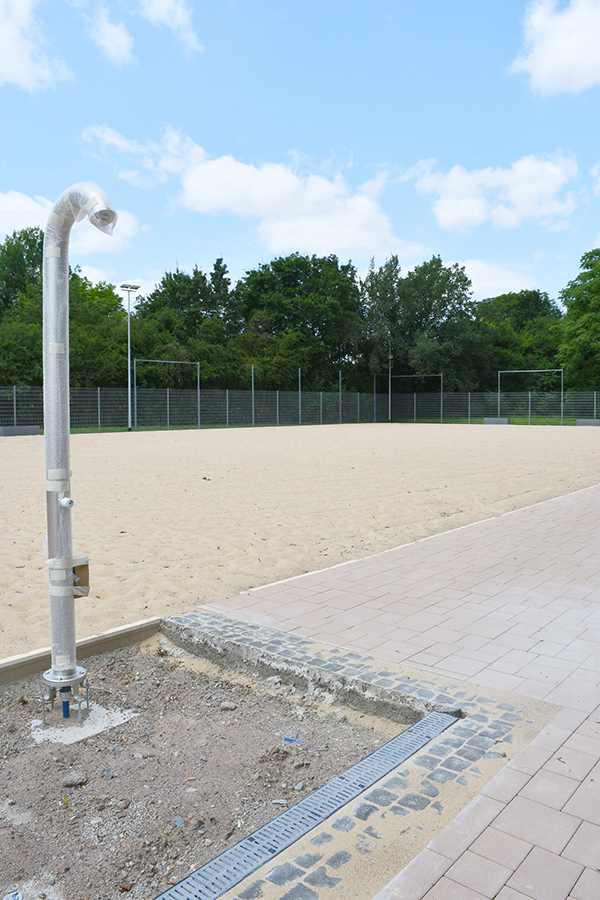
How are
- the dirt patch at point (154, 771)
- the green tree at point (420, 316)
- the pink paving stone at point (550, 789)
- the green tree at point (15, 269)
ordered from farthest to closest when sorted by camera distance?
the green tree at point (15, 269) → the green tree at point (420, 316) → the pink paving stone at point (550, 789) → the dirt patch at point (154, 771)

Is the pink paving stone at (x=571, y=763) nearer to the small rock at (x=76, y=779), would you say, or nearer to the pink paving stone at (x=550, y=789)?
the pink paving stone at (x=550, y=789)

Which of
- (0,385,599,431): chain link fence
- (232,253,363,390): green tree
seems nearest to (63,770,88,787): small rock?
(0,385,599,431): chain link fence

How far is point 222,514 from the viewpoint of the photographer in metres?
8.35

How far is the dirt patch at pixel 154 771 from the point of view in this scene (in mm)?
2301

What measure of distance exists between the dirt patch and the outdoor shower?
0.30 metres

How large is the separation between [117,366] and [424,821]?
3625 cm

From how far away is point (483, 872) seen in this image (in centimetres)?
205

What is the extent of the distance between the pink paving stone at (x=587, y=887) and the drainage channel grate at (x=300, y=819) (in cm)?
81

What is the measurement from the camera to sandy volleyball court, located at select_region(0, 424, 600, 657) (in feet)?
16.7

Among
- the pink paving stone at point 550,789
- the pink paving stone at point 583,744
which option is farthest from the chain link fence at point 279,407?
the pink paving stone at point 550,789

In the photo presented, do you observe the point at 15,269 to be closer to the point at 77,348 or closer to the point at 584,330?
the point at 77,348

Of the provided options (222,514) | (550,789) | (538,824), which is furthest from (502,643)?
(222,514)

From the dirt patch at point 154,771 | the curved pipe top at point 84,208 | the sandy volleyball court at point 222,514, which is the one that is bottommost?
the dirt patch at point 154,771

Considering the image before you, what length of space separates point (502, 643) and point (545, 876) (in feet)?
6.55
